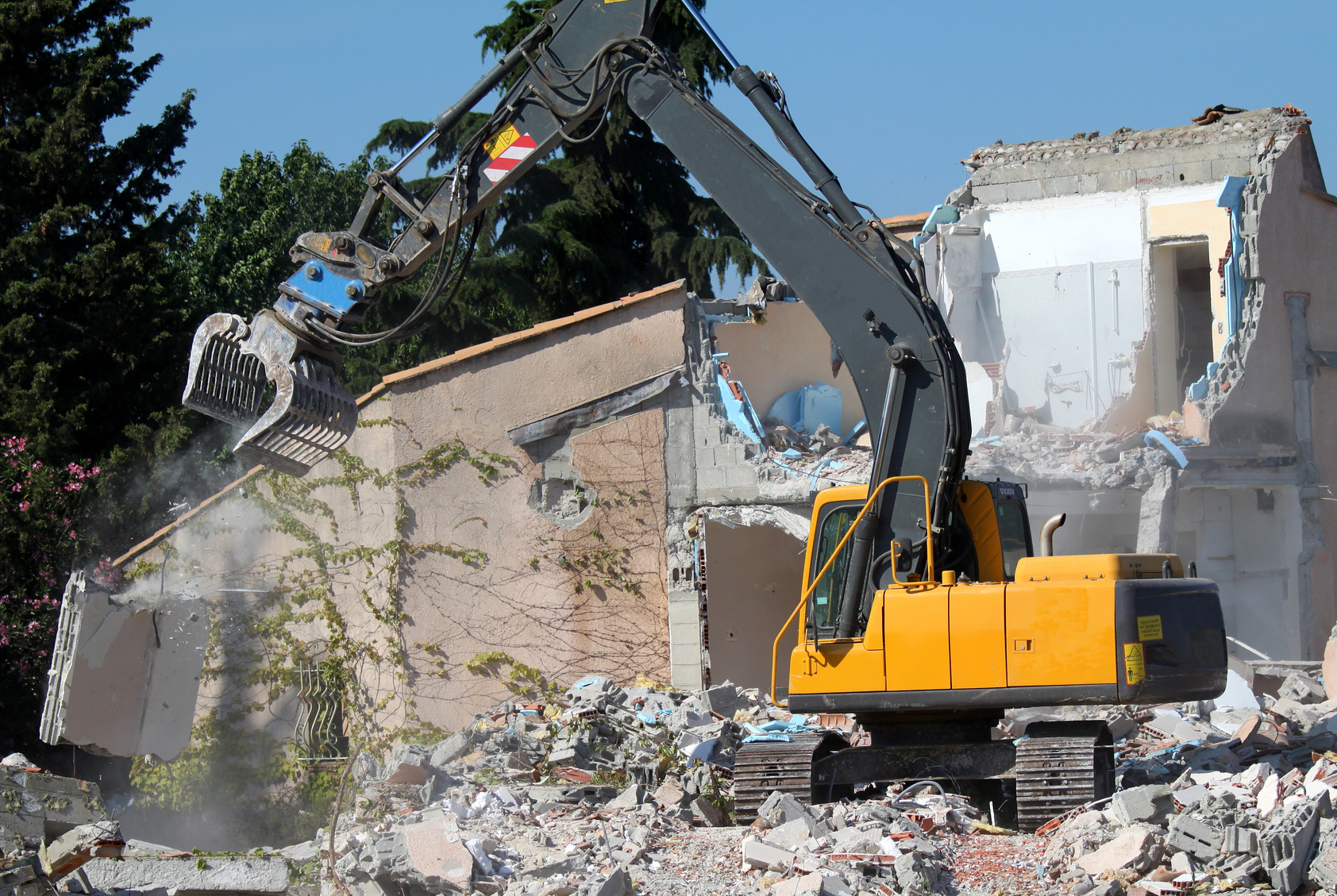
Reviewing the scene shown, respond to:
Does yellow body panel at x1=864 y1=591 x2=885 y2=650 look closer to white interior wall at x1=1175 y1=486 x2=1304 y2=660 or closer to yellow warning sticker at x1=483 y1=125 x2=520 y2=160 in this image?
yellow warning sticker at x1=483 y1=125 x2=520 y2=160

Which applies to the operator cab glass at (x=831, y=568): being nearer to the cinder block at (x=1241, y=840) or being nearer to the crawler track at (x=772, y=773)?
the crawler track at (x=772, y=773)

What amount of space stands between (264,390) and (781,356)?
11.4 m

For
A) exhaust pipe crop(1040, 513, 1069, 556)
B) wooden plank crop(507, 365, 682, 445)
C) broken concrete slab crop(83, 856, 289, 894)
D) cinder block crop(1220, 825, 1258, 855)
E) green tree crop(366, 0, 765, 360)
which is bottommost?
broken concrete slab crop(83, 856, 289, 894)

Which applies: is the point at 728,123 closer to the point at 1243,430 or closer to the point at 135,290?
the point at 1243,430

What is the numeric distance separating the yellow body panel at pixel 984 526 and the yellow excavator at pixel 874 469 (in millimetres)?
11

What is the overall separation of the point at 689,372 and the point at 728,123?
18.6 ft

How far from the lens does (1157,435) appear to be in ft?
42.5

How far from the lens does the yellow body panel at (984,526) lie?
316 inches

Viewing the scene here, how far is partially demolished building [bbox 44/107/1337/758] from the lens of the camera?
13.9m

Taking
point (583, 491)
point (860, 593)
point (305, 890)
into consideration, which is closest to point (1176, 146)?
point (583, 491)

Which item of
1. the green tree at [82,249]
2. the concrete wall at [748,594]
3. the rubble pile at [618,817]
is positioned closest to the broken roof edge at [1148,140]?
the concrete wall at [748,594]

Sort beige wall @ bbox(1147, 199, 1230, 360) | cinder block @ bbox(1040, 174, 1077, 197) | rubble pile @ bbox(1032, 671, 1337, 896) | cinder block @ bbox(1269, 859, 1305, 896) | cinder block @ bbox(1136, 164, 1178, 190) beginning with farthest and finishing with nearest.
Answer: cinder block @ bbox(1040, 174, 1077, 197), cinder block @ bbox(1136, 164, 1178, 190), beige wall @ bbox(1147, 199, 1230, 360), rubble pile @ bbox(1032, 671, 1337, 896), cinder block @ bbox(1269, 859, 1305, 896)

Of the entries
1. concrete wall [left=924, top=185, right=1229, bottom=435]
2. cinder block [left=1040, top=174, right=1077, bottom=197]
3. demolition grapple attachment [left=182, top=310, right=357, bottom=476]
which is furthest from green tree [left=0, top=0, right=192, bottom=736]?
cinder block [left=1040, top=174, right=1077, bottom=197]

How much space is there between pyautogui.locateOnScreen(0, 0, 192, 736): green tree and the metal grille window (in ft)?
16.6
